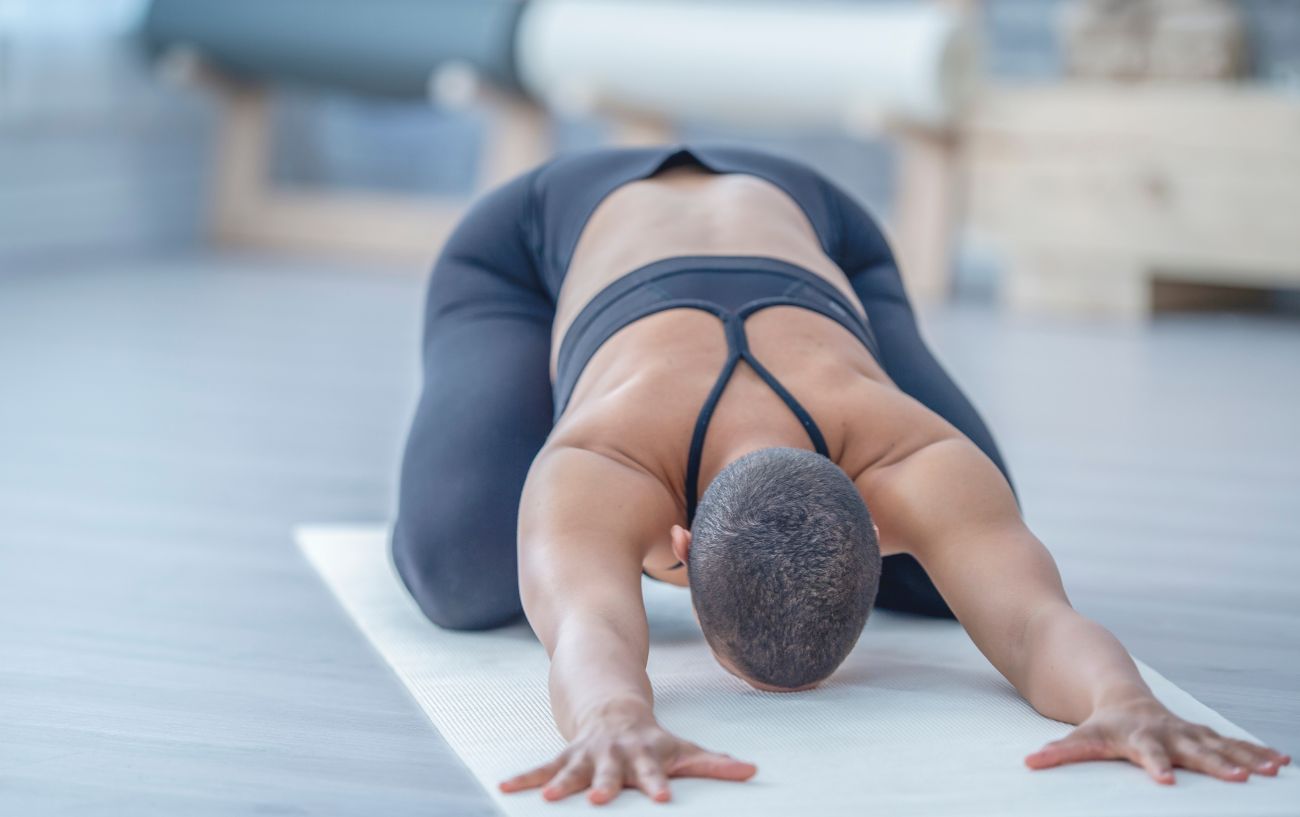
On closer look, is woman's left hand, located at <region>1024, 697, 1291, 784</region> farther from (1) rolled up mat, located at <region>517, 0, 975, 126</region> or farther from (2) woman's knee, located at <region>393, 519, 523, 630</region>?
(1) rolled up mat, located at <region>517, 0, 975, 126</region>

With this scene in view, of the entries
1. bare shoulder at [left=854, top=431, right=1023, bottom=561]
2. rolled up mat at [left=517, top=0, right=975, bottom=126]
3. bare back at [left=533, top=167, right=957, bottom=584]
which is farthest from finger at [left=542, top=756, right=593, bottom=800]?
rolled up mat at [left=517, top=0, right=975, bottom=126]

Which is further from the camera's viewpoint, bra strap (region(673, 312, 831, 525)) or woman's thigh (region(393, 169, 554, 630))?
woman's thigh (region(393, 169, 554, 630))

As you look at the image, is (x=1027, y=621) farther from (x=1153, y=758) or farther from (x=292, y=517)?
(x=292, y=517)

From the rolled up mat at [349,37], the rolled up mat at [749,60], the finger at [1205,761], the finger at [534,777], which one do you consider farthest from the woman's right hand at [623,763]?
the rolled up mat at [349,37]

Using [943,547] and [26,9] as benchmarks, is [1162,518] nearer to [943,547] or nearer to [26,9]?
[943,547]

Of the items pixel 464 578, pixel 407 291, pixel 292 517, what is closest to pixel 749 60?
pixel 407 291

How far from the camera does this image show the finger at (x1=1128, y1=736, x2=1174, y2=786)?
1.27m

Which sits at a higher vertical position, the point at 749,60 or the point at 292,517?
the point at 749,60

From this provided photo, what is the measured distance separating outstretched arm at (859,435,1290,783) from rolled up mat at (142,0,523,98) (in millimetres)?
3257

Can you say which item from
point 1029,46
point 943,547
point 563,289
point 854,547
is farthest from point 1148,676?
point 1029,46

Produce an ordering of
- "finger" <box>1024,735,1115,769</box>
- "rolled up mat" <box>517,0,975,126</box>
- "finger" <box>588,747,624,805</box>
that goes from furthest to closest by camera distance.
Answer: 1. "rolled up mat" <box>517,0,975,126</box>
2. "finger" <box>1024,735,1115,769</box>
3. "finger" <box>588,747,624,805</box>

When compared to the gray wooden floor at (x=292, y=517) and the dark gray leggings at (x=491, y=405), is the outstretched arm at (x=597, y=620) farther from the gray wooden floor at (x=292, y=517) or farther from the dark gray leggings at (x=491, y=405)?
the dark gray leggings at (x=491, y=405)

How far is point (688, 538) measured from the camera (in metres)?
1.43

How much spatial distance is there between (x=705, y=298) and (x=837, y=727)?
470mm
